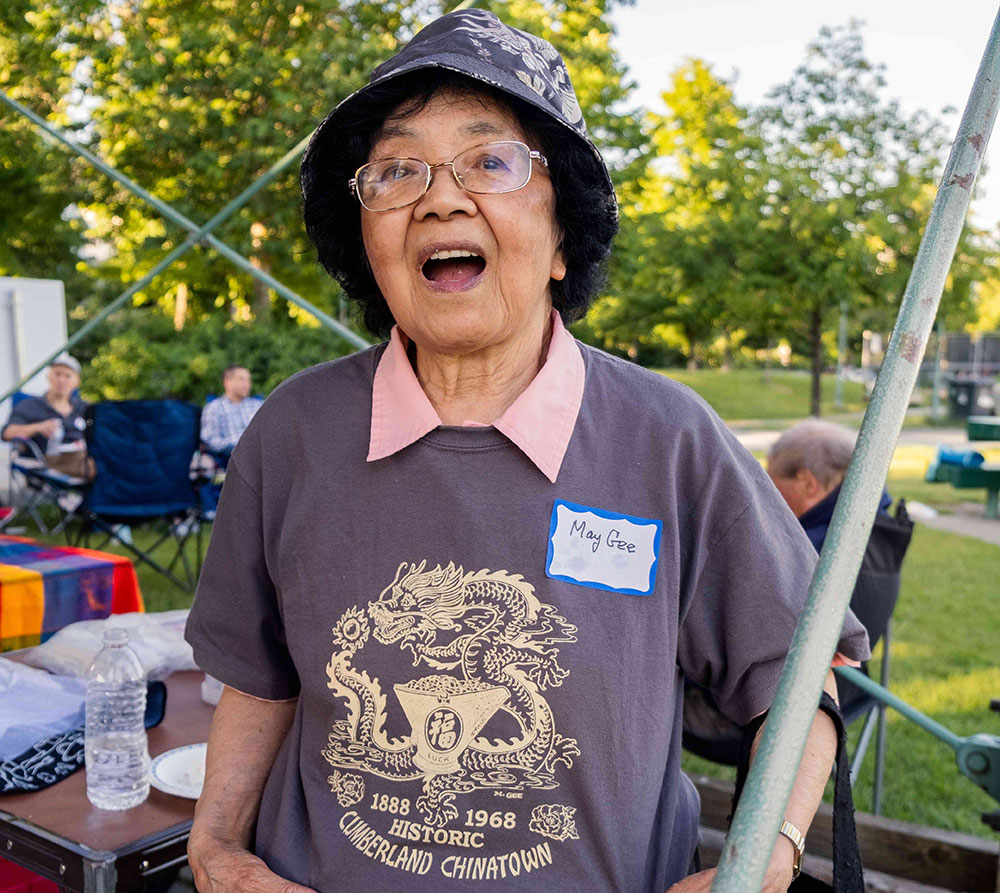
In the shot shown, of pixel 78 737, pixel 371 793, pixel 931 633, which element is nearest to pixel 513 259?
pixel 371 793

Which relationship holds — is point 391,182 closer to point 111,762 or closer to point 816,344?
point 111,762

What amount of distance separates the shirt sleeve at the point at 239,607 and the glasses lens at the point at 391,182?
18.8 inches

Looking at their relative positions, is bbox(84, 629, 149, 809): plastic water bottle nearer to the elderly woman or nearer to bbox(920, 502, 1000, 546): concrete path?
the elderly woman

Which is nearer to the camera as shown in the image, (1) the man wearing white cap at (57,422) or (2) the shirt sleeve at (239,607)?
(2) the shirt sleeve at (239,607)

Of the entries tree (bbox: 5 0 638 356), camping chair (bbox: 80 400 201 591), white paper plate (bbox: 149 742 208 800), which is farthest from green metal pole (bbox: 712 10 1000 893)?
tree (bbox: 5 0 638 356)

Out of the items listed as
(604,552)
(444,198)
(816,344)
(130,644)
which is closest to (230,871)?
(604,552)

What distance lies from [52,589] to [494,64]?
94.3 inches

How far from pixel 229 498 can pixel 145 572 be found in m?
6.13

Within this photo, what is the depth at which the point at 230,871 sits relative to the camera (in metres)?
1.44

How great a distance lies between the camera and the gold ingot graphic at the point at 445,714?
52.6 inches

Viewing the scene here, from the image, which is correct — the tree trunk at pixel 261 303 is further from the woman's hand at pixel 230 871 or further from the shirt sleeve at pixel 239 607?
the woman's hand at pixel 230 871

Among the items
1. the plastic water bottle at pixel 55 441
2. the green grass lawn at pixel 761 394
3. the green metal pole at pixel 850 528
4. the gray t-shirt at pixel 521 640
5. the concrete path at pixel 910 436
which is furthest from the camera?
the green grass lawn at pixel 761 394

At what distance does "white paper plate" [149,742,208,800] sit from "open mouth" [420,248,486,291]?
1.03 m

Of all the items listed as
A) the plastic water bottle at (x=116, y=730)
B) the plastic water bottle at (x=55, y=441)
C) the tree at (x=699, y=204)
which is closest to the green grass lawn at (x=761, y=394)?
the tree at (x=699, y=204)
